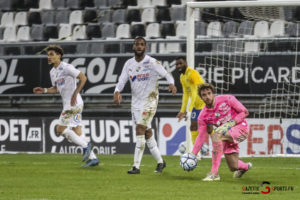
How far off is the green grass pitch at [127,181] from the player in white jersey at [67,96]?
41cm

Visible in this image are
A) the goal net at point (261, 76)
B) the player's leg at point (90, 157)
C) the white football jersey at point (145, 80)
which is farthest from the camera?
the goal net at point (261, 76)

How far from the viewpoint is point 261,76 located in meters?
16.9

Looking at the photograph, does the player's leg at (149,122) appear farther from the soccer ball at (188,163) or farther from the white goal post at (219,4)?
the white goal post at (219,4)

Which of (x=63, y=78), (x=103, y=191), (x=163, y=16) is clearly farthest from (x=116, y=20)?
(x=103, y=191)

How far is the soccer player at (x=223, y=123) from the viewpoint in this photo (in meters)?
10.3

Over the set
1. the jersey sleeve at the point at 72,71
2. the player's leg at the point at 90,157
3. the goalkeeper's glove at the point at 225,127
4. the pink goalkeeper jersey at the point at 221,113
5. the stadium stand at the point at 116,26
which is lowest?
the player's leg at the point at 90,157

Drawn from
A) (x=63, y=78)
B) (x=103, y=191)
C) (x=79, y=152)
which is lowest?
(x=79, y=152)

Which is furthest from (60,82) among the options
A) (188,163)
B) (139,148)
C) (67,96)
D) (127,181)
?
(188,163)

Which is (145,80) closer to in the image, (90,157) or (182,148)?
(90,157)

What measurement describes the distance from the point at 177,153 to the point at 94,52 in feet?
10.3

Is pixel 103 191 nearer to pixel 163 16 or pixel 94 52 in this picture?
pixel 94 52

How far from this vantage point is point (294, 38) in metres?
16.5

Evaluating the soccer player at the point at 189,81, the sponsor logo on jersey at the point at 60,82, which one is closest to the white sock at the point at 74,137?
the sponsor logo on jersey at the point at 60,82

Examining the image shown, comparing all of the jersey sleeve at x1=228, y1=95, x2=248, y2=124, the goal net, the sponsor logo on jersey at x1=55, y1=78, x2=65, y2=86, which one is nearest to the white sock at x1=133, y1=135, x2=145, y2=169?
the jersey sleeve at x1=228, y1=95, x2=248, y2=124
